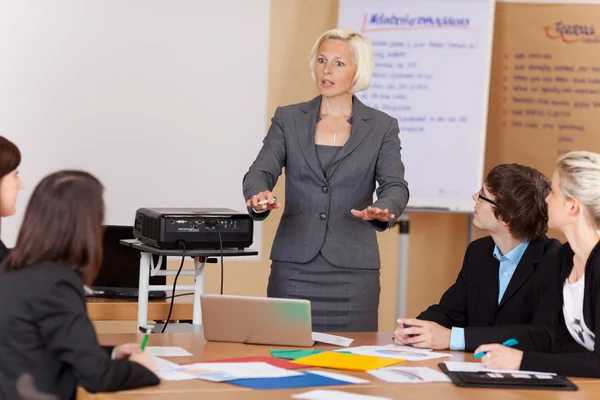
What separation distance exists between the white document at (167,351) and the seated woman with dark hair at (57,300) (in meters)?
0.39

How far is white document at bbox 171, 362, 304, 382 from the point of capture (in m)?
2.20

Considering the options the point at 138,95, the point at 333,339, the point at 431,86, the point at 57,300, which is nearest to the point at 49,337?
the point at 57,300

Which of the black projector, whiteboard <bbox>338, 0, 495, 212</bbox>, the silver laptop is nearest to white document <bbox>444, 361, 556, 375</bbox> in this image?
the silver laptop

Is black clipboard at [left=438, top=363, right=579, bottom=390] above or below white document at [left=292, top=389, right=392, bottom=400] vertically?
below

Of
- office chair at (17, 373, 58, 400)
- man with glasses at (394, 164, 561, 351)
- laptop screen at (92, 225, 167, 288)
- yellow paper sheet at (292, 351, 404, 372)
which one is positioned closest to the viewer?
office chair at (17, 373, 58, 400)

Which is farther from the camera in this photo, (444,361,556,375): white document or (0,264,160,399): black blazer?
(444,361,556,375): white document

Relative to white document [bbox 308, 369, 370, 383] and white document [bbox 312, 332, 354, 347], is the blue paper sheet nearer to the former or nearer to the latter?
white document [bbox 308, 369, 370, 383]

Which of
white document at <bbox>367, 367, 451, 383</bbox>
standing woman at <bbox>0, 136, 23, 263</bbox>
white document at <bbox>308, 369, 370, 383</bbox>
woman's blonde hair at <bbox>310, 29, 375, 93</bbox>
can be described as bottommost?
white document at <bbox>367, 367, 451, 383</bbox>

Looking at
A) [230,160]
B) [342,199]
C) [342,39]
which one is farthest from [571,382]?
[230,160]

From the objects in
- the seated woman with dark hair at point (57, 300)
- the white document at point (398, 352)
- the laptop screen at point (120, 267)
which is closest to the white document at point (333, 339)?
the white document at point (398, 352)

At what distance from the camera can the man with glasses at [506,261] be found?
116 inches

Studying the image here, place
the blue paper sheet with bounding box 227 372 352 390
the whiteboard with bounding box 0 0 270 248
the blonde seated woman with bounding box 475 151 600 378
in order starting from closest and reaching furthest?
the blue paper sheet with bounding box 227 372 352 390 → the blonde seated woman with bounding box 475 151 600 378 → the whiteboard with bounding box 0 0 270 248

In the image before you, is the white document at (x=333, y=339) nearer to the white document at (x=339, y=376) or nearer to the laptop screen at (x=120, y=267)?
the white document at (x=339, y=376)

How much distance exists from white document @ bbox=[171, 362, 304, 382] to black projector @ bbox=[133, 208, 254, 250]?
0.98 meters
